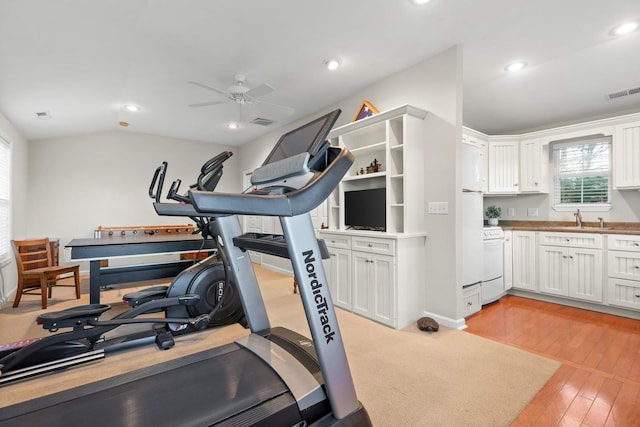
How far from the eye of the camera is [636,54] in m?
2.84

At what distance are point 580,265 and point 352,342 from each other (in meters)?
2.86

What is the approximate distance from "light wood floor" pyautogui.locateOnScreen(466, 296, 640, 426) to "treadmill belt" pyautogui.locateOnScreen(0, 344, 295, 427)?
1.42 metres

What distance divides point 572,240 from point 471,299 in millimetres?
1461

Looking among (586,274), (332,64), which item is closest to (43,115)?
(332,64)

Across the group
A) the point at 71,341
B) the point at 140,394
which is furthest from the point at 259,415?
the point at 71,341

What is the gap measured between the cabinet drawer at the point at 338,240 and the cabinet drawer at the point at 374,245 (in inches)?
3.2

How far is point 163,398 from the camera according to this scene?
129 cm

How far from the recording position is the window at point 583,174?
3.86 m

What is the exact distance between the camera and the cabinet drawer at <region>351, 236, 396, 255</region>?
288 centimetres

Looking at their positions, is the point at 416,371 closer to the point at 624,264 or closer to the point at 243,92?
the point at 624,264

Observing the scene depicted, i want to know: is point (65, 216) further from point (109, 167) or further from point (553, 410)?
point (553, 410)

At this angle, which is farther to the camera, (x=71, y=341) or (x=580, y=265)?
(x=580, y=265)

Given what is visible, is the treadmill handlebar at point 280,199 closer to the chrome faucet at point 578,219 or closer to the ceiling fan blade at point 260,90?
the ceiling fan blade at point 260,90

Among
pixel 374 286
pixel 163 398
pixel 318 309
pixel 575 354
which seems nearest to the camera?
pixel 318 309
